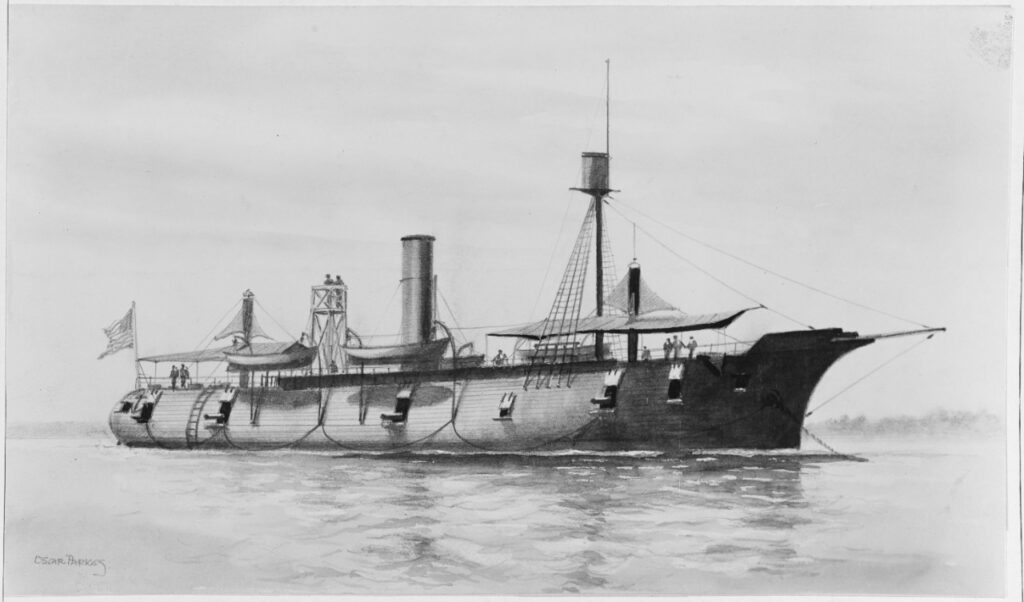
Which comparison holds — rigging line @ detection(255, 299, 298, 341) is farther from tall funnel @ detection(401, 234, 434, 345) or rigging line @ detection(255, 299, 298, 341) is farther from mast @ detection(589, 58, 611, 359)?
mast @ detection(589, 58, 611, 359)

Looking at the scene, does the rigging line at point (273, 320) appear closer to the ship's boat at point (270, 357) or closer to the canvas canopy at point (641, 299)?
the ship's boat at point (270, 357)

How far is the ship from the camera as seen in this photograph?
25047 millimetres

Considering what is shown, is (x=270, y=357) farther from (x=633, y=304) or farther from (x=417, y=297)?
(x=633, y=304)

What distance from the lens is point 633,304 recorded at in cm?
2548

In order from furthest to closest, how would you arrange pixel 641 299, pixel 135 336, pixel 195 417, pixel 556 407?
pixel 195 417 → pixel 556 407 → pixel 641 299 → pixel 135 336

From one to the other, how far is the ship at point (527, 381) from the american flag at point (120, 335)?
24.7 inches

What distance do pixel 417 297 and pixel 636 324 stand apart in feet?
23.1
